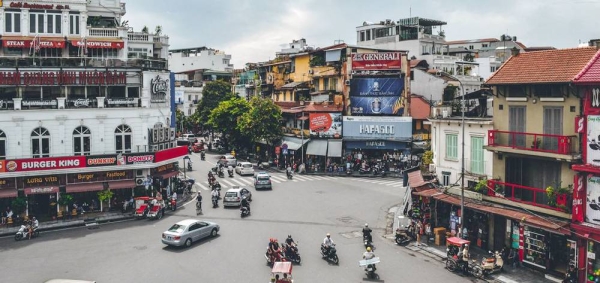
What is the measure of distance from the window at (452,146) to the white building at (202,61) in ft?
295

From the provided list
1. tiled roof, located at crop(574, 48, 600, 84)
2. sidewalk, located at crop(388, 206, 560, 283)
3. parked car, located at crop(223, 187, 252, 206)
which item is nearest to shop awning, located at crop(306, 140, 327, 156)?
parked car, located at crop(223, 187, 252, 206)

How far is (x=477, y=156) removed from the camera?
96.7 ft

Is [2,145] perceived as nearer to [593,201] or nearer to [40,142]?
[40,142]

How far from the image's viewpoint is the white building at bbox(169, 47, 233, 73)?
118375 millimetres

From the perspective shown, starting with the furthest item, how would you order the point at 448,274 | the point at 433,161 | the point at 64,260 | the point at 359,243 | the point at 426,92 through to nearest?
the point at 426,92, the point at 433,161, the point at 359,243, the point at 64,260, the point at 448,274

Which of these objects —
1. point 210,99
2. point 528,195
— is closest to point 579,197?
point 528,195

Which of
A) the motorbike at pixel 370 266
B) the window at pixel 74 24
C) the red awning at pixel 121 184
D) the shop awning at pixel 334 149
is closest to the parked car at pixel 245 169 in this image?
the shop awning at pixel 334 149

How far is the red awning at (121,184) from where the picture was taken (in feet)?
123

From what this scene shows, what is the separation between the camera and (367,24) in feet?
271

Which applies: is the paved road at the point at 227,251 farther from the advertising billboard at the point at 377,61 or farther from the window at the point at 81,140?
the advertising billboard at the point at 377,61

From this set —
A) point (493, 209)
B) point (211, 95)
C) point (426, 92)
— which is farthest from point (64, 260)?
point (211, 95)

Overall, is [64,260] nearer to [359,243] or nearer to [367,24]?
[359,243]

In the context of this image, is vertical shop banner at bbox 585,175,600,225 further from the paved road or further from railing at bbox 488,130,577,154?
the paved road

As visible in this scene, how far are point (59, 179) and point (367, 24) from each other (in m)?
58.1
